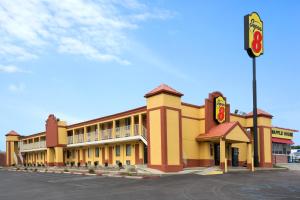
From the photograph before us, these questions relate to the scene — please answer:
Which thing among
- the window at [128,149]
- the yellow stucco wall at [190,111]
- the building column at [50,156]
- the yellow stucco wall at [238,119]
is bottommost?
the building column at [50,156]

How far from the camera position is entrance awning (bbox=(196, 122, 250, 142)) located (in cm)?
3428

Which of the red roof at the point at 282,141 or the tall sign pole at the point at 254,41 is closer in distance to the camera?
the tall sign pole at the point at 254,41

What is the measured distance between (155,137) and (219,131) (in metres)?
7.05

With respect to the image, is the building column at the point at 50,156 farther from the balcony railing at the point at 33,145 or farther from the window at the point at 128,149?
the window at the point at 128,149

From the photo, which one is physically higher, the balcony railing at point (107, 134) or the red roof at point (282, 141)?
the balcony railing at point (107, 134)

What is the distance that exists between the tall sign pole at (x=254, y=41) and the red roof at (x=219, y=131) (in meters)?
6.00

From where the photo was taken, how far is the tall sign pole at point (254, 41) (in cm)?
3997

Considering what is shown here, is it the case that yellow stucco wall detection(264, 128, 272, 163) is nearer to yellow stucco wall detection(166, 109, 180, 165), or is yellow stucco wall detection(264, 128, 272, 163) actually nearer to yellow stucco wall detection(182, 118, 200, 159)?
yellow stucco wall detection(182, 118, 200, 159)

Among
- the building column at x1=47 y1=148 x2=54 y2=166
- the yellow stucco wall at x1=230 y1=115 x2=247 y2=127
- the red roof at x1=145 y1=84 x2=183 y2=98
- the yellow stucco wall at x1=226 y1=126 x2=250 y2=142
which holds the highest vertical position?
the red roof at x1=145 y1=84 x2=183 y2=98

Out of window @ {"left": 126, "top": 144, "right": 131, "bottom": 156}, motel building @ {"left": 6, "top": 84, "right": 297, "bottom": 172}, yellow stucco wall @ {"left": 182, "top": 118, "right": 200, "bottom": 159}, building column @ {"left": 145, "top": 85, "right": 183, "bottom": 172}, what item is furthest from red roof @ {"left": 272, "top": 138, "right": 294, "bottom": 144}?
building column @ {"left": 145, "top": 85, "right": 183, "bottom": 172}

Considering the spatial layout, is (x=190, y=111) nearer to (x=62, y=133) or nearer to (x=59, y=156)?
(x=62, y=133)

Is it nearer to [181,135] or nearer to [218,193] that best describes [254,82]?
[181,135]

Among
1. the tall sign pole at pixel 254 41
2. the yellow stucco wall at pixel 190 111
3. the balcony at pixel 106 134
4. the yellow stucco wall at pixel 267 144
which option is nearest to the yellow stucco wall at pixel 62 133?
the balcony at pixel 106 134

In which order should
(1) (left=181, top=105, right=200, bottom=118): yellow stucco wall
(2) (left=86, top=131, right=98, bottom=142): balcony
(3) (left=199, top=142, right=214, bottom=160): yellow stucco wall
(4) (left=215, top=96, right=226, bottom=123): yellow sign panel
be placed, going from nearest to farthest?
(1) (left=181, top=105, right=200, bottom=118): yellow stucco wall < (3) (left=199, top=142, right=214, bottom=160): yellow stucco wall < (4) (left=215, top=96, right=226, bottom=123): yellow sign panel < (2) (left=86, top=131, right=98, bottom=142): balcony
